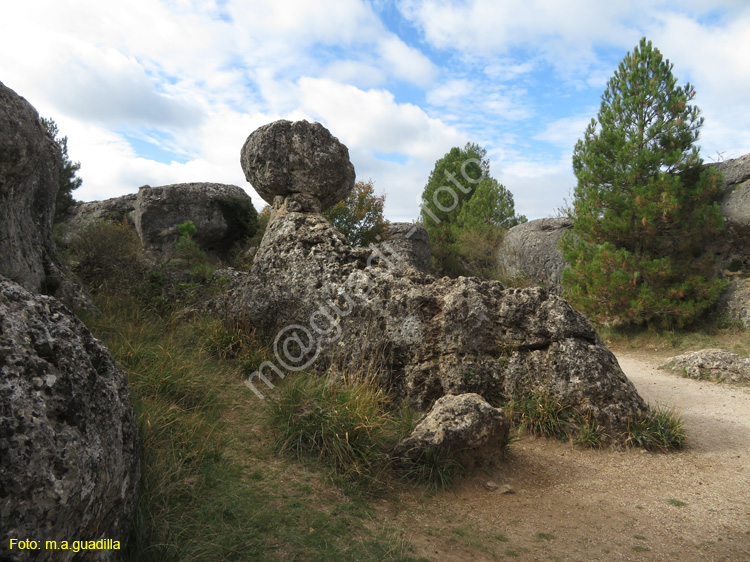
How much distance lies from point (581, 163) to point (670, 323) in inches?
178

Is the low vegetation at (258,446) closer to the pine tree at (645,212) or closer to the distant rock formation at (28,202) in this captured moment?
the distant rock formation at (28,202)

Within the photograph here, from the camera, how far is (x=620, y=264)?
11992 millimetres

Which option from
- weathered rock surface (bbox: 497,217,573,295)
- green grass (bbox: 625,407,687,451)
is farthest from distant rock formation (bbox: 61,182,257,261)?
green grass (bbox: 625,407,687,451)

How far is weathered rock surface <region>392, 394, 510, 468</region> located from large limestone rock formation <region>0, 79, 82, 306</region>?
4579mm

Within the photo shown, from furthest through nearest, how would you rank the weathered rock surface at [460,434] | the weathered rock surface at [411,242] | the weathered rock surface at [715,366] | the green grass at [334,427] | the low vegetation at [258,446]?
the weathered rock surface at [411,242] → the weathered rock surface at [715,366] → the weathered rock surface at [460,434] → the green grass at [334,427] → the low vegetation at [258,446]

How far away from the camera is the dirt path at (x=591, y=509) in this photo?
3486 mm

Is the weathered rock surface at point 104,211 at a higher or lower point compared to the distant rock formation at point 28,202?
higher

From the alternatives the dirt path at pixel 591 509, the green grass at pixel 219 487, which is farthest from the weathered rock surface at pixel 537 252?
the green grass at pixel 219 487

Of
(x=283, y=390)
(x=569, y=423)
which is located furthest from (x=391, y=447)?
(x=569, y=423)

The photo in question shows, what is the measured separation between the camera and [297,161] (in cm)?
803

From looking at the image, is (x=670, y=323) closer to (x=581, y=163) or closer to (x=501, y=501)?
(x=581, y=163)

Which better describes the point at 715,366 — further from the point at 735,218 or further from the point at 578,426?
the point at 578,426

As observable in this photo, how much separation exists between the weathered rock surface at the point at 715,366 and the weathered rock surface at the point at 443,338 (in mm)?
4238

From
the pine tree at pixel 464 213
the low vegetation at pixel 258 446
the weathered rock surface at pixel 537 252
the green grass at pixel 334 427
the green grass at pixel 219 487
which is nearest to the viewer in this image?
the green grass at pixel 219 487
